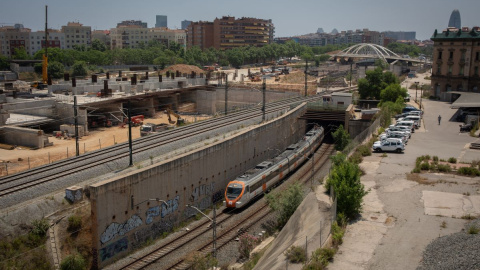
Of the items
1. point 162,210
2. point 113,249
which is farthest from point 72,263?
point 162,210

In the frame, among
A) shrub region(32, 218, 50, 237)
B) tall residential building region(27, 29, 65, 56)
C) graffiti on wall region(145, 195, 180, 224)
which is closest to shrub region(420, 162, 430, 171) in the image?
graffiti on wall region(145, 195, 180, 224)

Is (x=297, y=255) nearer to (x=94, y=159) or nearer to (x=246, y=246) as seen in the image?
(x=246, y=246)

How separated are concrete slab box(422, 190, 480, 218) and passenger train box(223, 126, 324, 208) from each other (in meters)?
11.6

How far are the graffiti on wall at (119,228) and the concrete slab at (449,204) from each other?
16.2 metres

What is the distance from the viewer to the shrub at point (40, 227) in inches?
925

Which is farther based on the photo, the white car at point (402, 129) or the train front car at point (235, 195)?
the white car at point (402, 129)

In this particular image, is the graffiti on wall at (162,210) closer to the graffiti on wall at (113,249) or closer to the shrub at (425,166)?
the graffiti on wall at (113,249)

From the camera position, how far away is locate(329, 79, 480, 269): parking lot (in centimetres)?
1978

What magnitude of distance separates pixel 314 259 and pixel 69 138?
3775 centimetres

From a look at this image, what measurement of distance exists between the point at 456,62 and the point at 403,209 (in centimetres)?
5020

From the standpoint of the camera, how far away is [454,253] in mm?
18250

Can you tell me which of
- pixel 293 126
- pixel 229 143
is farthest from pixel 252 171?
pixel 293 126

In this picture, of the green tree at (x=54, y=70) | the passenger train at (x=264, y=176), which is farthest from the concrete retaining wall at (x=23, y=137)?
the green tree at (x=54, y=70)

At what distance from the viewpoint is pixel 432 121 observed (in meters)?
52.3
